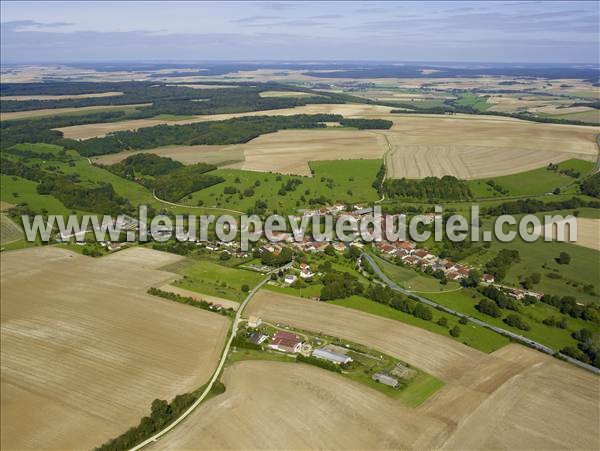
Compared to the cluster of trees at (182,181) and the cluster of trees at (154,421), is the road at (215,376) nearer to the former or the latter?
the cluster of trees at (154,421)

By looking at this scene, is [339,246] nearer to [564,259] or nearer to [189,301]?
[189,301]

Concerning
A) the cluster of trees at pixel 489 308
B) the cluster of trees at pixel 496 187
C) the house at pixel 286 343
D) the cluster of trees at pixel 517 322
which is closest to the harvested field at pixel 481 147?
the cluster of trees at pixel 496 187

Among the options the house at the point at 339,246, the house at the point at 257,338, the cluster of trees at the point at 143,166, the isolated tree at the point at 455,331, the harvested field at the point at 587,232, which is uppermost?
the cluster of trees at the point at 143,166

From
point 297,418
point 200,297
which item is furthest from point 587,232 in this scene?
point 297,418

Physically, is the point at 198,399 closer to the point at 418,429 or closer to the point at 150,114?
the point at 418,429

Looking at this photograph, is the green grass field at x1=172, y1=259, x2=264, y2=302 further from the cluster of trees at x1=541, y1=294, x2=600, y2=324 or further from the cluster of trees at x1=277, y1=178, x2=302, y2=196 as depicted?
the cluster of trees at x1=277, y1=178, x2=302, y2=196

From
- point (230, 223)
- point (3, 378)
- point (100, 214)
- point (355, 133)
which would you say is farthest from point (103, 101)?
point (3, 378)
